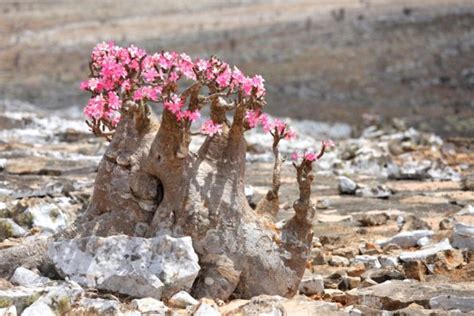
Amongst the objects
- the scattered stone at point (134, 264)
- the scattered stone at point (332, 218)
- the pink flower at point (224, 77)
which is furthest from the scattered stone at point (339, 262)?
the scattered stone at point (332, 218)

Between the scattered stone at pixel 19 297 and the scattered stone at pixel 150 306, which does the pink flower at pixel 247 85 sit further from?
the scattered stone at pixel 19 297

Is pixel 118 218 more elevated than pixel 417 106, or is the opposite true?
pixel 417 106

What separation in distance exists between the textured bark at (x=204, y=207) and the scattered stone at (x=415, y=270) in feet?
3.43

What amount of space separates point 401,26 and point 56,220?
97.4 feet

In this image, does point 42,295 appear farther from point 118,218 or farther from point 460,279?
point 460,279

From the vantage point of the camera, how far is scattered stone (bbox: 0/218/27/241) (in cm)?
908

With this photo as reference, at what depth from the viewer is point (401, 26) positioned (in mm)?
37594

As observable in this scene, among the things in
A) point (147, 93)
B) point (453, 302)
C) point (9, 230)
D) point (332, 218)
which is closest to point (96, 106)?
point (147, 93)

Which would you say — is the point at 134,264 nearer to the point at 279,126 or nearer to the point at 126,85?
the point at 126,85

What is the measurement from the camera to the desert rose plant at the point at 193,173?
6785 millimetres

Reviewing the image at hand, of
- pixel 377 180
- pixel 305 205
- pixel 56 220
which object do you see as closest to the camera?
pixel 305 205

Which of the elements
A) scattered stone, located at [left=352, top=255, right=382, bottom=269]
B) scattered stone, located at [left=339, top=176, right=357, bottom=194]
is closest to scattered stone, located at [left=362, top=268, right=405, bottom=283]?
scattered stone, located at [left=352, top=255, right=382, bottom=269]

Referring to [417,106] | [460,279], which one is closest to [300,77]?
[417,106]

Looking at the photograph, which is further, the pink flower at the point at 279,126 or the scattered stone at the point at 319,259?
the scattered stone at the point at 319,259
